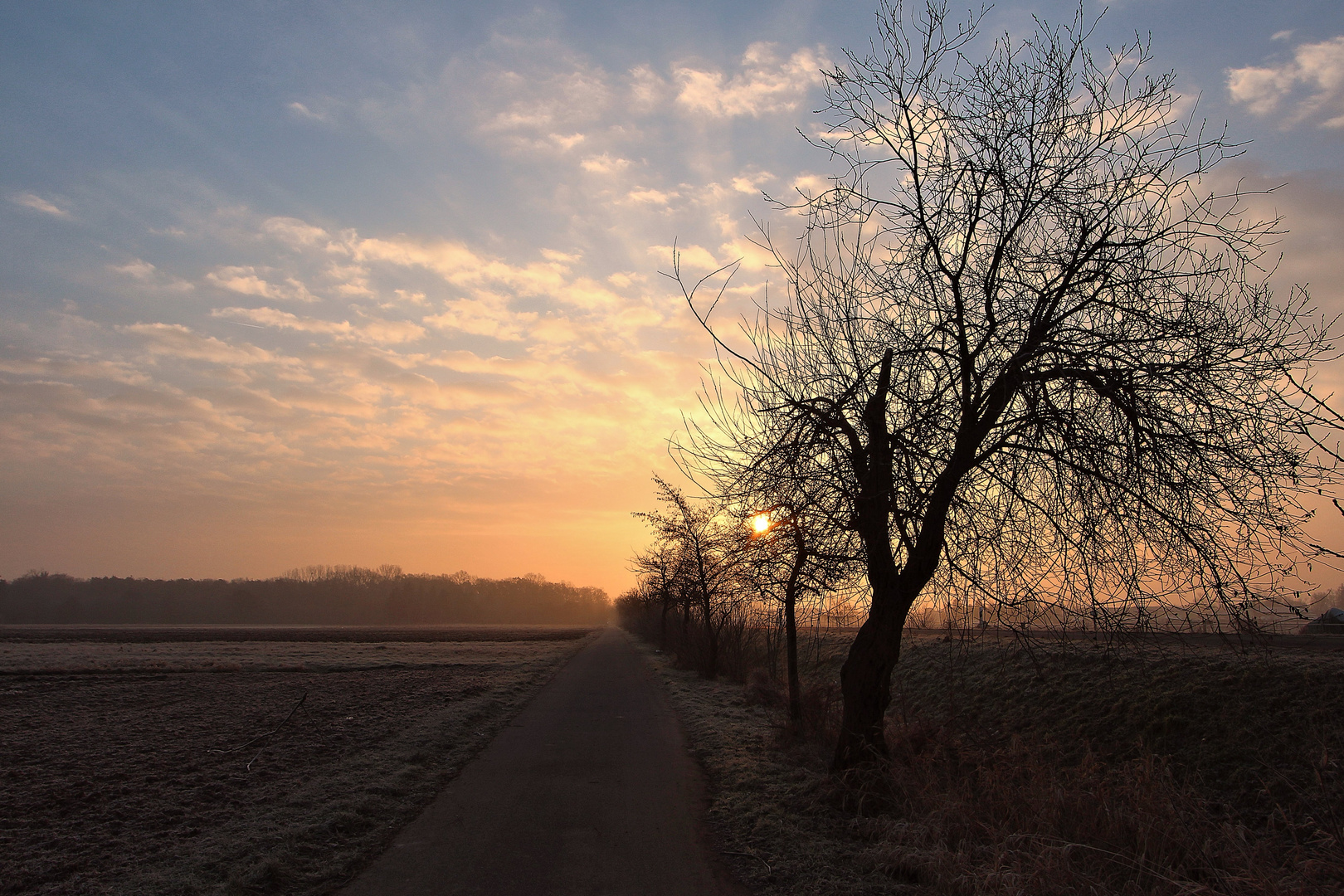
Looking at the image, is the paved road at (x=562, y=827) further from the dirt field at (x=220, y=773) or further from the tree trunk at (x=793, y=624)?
the tree trunk at (x=793, y=624)

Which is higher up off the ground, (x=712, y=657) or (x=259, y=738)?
(x=712, y=657)

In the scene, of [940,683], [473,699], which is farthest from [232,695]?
[940,683]

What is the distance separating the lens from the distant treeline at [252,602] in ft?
401

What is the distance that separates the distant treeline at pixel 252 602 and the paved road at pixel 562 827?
430 feet

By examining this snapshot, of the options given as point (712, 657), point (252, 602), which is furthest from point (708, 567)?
point (252, 602)

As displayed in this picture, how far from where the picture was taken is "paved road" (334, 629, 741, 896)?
5328 mm

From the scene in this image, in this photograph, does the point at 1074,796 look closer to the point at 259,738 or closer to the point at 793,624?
the point at 793,624

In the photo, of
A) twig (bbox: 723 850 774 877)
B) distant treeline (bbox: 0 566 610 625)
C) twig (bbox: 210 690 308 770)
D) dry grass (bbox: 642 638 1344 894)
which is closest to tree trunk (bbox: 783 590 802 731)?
dry grass (bbox: 642 638 1344 894)

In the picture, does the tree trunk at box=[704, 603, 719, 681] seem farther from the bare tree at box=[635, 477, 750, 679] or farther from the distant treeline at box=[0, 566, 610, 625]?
the distant treeline at box=[0, 566, 610, 625]

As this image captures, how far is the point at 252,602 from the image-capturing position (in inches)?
5310

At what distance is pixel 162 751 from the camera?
10469mm

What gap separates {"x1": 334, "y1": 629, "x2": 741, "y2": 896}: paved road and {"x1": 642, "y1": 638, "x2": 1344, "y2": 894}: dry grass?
596 mm

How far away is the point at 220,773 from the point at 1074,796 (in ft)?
34.1

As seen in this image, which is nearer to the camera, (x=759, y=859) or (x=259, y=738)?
(x=759, y=859)
